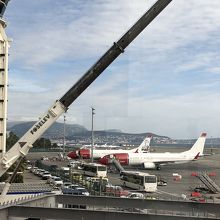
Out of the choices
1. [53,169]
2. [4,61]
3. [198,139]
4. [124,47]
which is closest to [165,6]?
[124,47]

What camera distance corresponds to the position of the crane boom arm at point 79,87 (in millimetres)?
24516

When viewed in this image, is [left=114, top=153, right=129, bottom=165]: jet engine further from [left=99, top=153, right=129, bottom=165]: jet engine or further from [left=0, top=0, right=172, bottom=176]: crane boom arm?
[left=0, top=0, right=172, bottom=176]: crane boom arm

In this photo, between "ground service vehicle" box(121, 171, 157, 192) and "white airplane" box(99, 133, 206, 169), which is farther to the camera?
"white airplane" box(99, 133, 206, 169)

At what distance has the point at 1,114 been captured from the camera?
2880 centimetres

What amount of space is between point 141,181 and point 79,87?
34640 mm

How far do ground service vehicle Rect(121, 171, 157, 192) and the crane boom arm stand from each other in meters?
32.4

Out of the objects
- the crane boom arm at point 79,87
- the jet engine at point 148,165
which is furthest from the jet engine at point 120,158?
the crane boom arm at point 79,87

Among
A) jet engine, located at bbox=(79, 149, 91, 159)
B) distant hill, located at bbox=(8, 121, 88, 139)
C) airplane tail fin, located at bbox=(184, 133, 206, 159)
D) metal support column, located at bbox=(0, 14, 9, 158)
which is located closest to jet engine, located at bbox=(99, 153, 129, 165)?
distant hill, located at bbox=(8, 121, 88, 139)

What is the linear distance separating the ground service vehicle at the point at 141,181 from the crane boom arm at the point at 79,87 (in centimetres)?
3243

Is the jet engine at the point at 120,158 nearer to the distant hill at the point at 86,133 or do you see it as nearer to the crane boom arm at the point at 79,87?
the distant hill at the point at 86,133

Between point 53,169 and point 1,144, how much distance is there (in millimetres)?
53346

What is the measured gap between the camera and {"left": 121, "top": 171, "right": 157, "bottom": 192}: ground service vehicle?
183 feet

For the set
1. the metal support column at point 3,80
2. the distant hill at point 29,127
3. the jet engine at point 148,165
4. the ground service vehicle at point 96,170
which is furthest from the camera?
the jet engine at point 148,165

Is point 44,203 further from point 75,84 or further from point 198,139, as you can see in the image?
point 198,139
